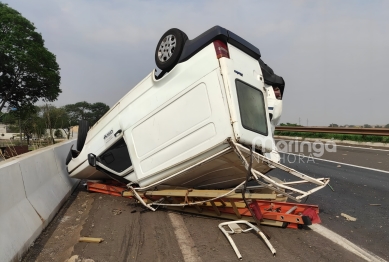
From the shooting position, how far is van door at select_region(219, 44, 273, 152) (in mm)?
3813

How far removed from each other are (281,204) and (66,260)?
8.67 feet

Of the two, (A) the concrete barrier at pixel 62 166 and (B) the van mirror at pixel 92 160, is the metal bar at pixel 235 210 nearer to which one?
(B) the van mirror at pixel 92 160

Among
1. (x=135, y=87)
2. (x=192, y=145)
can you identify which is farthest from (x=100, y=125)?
(x=192, y=145)

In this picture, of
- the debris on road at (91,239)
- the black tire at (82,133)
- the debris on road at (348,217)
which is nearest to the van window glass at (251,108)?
the debris on road at (348,217)

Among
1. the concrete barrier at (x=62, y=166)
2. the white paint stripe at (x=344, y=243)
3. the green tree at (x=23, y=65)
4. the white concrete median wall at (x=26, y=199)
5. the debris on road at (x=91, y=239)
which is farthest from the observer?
the green tree at (x=23, y=65)

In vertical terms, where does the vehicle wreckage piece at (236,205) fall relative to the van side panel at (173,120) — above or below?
below

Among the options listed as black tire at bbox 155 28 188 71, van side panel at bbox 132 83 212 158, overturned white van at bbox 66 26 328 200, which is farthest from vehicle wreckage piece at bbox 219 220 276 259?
black tire at bbox 155 28 188 71

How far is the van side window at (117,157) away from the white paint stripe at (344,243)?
3.00m

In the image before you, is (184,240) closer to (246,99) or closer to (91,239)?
(91,239)

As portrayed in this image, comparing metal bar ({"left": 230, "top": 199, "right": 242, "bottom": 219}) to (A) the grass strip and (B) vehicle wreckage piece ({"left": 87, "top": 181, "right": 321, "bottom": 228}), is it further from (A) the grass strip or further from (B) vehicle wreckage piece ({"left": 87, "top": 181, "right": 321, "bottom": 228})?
(A) the grass strip

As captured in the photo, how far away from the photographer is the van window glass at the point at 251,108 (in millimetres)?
3957

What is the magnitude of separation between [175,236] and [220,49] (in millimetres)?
2404

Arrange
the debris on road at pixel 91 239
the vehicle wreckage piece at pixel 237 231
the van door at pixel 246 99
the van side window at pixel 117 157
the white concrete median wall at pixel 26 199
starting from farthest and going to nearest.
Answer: the van side window at pixel 117 157 < the van door at pixel 246 99 < the debris on road at pixel 91 239 < the vehicle wreckage piece at pixel 237 231 < the white concrete median wall at pixel 26 199

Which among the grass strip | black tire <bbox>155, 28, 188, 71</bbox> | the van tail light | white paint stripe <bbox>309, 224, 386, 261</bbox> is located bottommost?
the grass strip
